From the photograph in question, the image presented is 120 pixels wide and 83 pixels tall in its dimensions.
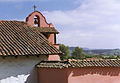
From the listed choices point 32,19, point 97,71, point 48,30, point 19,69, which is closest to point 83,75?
point 97,71

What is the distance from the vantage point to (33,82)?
14.2 m

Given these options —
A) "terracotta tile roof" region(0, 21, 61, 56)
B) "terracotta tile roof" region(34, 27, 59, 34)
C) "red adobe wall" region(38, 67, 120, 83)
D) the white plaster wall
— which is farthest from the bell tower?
"red adobe wall" region(38, 67, 120, 83)

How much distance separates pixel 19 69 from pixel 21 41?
207cm

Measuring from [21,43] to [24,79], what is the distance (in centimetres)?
232

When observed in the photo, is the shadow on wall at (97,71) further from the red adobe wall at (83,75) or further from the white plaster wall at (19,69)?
the white plaster wall at (19,69)

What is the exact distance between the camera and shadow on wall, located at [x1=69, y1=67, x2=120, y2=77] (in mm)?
12016

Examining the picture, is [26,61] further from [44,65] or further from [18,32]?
[18,32]

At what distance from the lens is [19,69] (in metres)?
13.8

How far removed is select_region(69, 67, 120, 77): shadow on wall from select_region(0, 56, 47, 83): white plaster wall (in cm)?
324

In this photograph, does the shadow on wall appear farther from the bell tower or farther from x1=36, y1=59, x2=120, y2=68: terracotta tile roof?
the bell tower

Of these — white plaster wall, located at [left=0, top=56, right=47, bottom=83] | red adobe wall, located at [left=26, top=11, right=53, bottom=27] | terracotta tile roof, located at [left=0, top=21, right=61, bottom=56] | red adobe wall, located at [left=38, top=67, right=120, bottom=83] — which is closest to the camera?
red adobe wall, located at [left=38, top=67, right=120, bottom=83]

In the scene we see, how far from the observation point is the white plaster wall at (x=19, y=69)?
13258 mm

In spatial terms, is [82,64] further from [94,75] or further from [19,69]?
[19,69]

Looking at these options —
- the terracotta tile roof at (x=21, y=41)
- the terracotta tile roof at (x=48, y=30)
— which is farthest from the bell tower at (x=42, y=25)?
the terracotta tile roof at (x=21, y=41)
